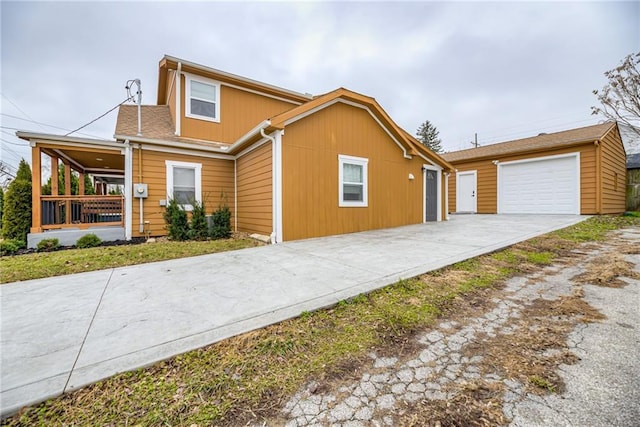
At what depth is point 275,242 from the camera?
6.28 meters

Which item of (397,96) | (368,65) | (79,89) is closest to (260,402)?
(368,65)

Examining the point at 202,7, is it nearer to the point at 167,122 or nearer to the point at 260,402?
the point at 167,122

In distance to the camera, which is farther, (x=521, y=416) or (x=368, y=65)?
(x=368, y=65)

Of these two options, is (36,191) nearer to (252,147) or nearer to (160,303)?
(252,147)

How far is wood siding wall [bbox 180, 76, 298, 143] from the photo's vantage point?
8.50 m

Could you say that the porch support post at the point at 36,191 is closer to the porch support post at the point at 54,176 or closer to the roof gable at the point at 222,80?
the porch support post at the point at 54,176

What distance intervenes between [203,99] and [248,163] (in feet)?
9.90

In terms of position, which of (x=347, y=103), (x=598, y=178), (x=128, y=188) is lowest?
(x=128, y=188)

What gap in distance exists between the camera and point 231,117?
364 inches

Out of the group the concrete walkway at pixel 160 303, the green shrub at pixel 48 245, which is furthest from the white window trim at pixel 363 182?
the green shrub at pixel 48 245

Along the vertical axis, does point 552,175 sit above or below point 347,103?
below

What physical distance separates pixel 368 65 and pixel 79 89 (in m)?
17.1

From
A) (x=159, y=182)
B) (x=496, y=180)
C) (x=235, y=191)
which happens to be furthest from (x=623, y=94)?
(x=159, y=182)

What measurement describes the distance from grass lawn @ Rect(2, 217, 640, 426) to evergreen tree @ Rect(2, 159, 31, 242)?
26.1 ft
